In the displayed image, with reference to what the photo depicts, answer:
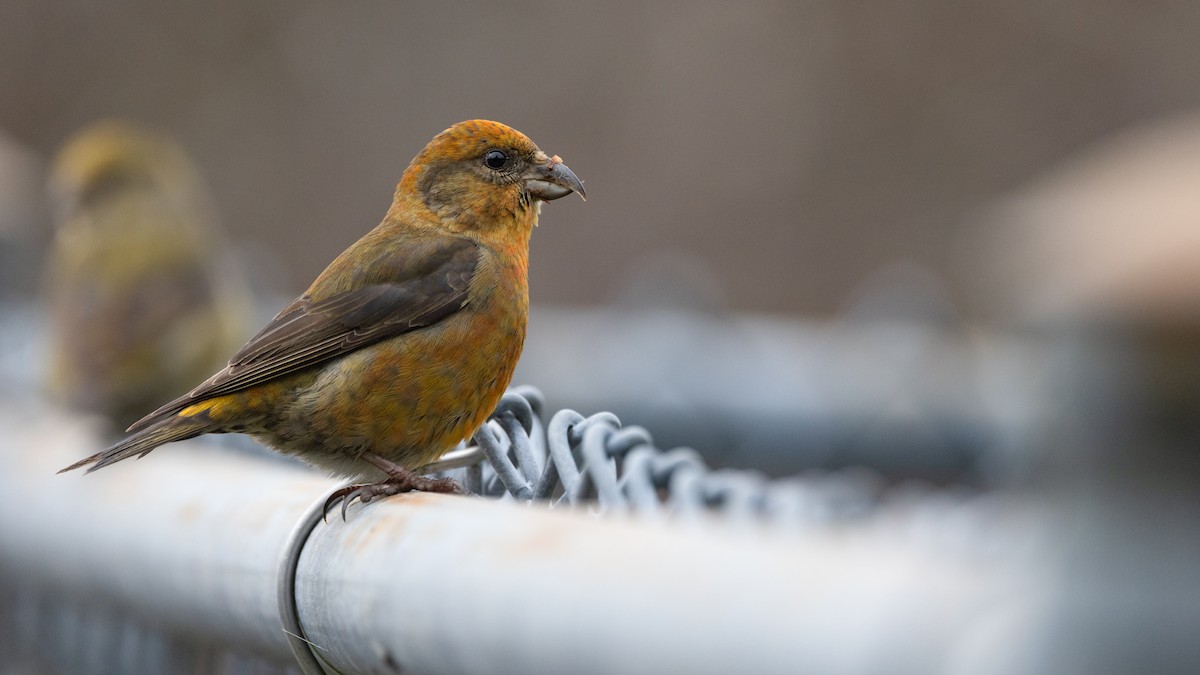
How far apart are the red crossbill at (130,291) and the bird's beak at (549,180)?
7.77 ft

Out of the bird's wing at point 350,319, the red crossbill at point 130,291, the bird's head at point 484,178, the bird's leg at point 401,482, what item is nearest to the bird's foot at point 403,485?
the bird's leg at point 401,482

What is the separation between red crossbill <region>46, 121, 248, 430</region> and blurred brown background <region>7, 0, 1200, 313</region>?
5688mm

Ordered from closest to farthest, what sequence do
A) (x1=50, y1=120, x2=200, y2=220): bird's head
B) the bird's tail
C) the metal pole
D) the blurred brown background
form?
1. the metal pole
2. the bird's tail
3. (x1=50, y1=120, x2=200, y2=220): bird's head
4. the blurred brown background

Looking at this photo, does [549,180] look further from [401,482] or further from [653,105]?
[653,105]

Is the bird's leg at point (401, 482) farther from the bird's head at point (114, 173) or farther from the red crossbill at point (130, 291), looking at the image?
the bird's head at point (114, 173)

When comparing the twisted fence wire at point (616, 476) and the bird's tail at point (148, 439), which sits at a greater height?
the twisted fence wire at point (616, 476)

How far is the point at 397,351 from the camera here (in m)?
3.04

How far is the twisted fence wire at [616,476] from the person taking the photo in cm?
209

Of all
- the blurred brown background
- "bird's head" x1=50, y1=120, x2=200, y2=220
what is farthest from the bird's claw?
the blurred brown background

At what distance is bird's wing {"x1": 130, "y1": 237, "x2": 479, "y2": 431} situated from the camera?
299 cm

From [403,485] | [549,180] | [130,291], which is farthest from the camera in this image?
[130,291]

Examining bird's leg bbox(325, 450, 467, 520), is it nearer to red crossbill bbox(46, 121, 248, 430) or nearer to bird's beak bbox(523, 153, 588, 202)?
bird's beak bbox(523, 153, 588, 202)

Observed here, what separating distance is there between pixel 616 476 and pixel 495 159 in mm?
1387

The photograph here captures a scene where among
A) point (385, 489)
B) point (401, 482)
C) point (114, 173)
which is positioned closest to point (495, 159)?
point (401, 482)
